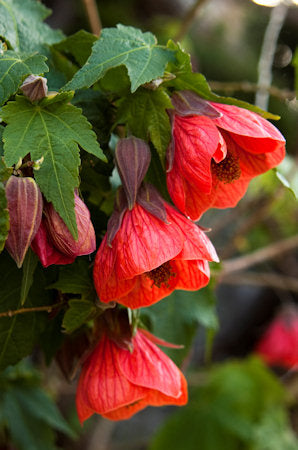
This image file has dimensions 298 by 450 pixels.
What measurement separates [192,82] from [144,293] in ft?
0.73

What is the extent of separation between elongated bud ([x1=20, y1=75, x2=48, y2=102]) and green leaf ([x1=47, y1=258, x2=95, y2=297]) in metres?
0.16

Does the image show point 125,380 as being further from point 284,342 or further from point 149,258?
point 284,342

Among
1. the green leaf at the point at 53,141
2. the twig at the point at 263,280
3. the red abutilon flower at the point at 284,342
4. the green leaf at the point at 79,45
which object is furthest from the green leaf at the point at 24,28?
the red abutilon flower at the point at 284,342

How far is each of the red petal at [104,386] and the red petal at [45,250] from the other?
0.51 ft

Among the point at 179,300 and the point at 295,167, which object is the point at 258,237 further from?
the point at 179,300

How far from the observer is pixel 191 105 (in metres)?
0.56

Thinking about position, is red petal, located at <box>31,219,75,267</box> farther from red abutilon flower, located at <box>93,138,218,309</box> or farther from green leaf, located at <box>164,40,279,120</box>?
green leaf, located at <box>164,40,279,120</box>

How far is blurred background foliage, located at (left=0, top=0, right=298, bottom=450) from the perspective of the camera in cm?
A: 92

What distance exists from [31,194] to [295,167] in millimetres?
963

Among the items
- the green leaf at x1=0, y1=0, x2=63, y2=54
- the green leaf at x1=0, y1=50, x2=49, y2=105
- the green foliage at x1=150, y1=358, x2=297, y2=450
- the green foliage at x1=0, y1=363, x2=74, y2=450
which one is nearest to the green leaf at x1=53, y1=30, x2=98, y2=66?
the green leaf at x1=0, y1=0, x2=63, y2=54

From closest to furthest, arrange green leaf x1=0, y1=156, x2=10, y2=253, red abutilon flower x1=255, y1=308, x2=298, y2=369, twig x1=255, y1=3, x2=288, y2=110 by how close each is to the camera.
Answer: green leaf x1=0, y1=156, x2=10, y2=253 → twig x1=255, y1=3, x2=288, y2=110 → red abutilon flower x1=255, y1=308, x2=298, y2=369

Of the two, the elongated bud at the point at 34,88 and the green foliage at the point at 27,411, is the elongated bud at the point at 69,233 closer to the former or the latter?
the elongated bud at the point at 34,88

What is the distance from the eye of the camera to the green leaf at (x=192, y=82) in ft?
1.85

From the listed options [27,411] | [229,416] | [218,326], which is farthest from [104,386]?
[229,416]
